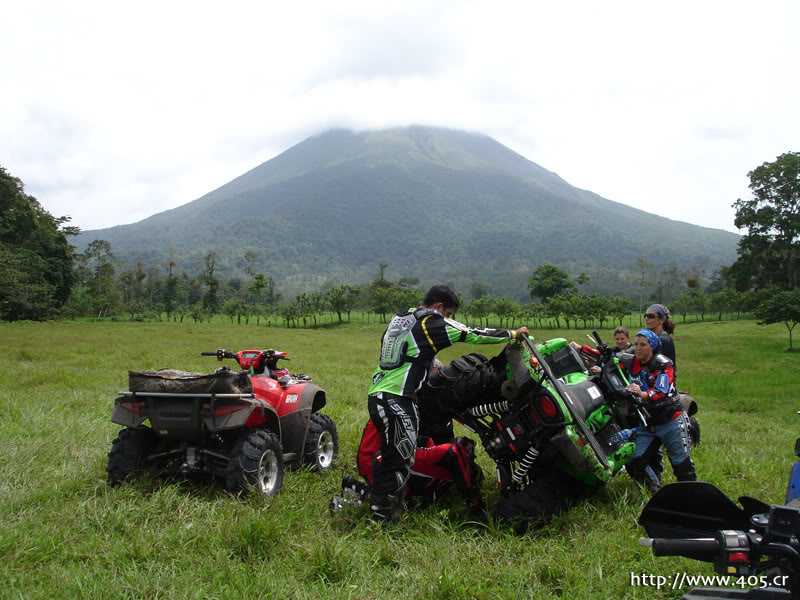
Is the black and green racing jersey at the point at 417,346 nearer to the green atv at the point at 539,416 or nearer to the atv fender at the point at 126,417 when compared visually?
the green atv at the point at 539,416

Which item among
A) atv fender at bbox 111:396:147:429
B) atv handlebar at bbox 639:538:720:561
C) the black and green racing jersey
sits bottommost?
atv fender at bbox 111:396:147:429

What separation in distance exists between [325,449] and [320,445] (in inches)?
7.6

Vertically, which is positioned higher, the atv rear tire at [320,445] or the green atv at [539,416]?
the green atv at [539,416]

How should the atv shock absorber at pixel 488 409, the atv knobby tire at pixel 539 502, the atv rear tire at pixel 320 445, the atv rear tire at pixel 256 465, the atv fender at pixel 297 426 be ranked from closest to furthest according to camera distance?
1. the atv knobby tire at pixel 539 502
2. the atv shock absorber at pixel 488 409
3. the atv rear tire at pixel 256 465
4. the atv fender at pixel 297 426
5. the atv rear tire at pixel 320 445

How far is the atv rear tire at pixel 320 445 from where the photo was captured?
6543 millimetres

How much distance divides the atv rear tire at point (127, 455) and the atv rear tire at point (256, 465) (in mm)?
933

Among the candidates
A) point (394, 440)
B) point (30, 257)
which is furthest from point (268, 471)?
point (30, 257)

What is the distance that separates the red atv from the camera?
5266mm

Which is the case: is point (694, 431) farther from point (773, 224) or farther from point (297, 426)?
point (773, 224)

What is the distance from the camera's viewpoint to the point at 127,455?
5578mm

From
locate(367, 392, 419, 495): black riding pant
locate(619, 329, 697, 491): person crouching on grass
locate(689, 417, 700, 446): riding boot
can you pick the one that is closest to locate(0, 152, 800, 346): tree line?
locate(689, 417, 700, 446): riding boot

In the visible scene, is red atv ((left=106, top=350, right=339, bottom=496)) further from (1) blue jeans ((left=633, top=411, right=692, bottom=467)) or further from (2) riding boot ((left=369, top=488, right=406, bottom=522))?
(1) blue jeans ((left=633, top=411, right=692, bottom=467))

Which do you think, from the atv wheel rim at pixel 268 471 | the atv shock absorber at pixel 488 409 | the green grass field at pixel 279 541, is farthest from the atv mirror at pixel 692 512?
the atv wheel rim at pixel 268 471

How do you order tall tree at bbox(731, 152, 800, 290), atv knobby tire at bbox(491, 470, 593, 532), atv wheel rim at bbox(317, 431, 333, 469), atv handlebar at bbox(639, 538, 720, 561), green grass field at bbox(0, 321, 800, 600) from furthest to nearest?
tall tree at bbox(731, 152, 800, 290) → atv wheel rim at bbox(317, 431, 333, 469) → atv knobby tire at bbox(491, 470, 593, 532) → green grass field at bbox(0, 321, 800, 600) → atv handlebar at bbox(639, 538, 720, 561)
